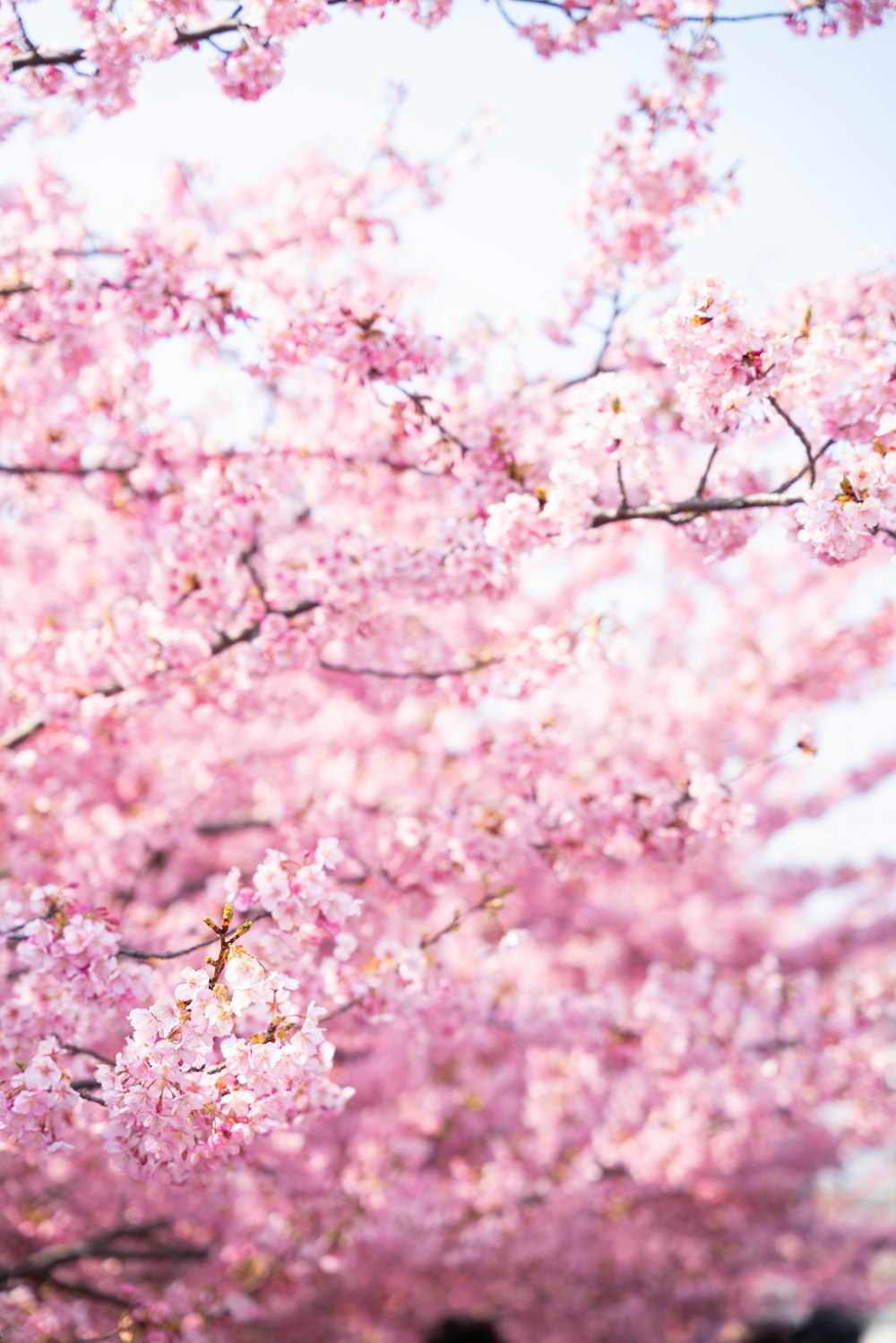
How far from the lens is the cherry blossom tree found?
366cm

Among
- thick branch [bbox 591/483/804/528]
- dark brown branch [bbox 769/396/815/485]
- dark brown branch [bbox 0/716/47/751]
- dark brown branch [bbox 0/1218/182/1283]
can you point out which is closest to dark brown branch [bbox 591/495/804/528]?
thick branch [bbox 591/483/804/528]

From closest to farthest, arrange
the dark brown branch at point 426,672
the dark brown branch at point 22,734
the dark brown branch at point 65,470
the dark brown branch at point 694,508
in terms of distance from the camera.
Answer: the dark brown branch at point 694,508 → the dark brown branch at point 22,734 → the dark brown branch at point 65,470 → the dark brown branch at point 426,672

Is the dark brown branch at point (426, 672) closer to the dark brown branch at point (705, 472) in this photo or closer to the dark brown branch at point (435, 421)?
the dark brown branch at point (435, 421)

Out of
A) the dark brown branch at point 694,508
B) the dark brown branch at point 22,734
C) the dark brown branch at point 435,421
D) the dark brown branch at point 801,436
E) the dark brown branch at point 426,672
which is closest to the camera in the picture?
the dark brown branch at point 801,436

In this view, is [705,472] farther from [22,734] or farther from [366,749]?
[366,749]

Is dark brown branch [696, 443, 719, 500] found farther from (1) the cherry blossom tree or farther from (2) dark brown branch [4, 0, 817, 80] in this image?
(2) dark brown branch [4, 0, 817, 80]

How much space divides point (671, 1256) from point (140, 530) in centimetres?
1139

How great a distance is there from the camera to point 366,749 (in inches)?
401

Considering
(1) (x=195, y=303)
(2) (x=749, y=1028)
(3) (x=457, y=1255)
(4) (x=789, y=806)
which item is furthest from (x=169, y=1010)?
(4) (x=789, y=806)

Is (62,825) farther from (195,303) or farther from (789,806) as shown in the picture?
(789,806)

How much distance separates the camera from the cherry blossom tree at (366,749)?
366 centimetres

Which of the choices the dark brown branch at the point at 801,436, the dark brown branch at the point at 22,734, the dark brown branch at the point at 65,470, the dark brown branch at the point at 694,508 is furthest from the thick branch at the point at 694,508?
the dark brown branch at the point at 22,734

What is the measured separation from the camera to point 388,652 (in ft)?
19.6

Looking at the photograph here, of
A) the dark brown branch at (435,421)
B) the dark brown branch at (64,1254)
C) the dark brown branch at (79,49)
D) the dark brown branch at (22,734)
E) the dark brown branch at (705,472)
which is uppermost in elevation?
the dark brown branch at (79,49)
